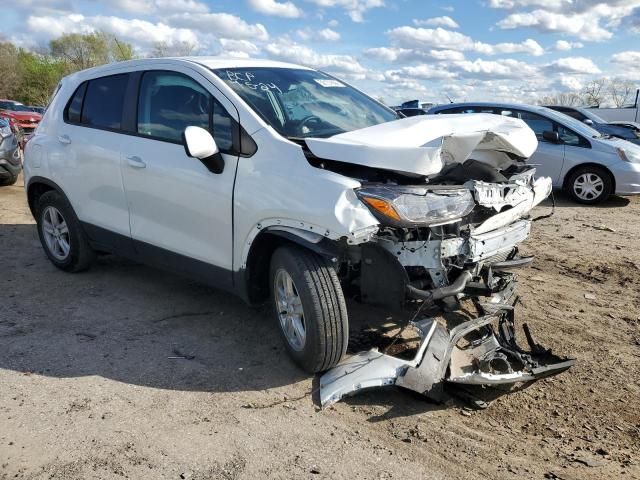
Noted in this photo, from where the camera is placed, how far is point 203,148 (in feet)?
11.6

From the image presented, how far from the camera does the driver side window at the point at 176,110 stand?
382 centimetres

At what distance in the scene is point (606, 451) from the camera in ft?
9.24

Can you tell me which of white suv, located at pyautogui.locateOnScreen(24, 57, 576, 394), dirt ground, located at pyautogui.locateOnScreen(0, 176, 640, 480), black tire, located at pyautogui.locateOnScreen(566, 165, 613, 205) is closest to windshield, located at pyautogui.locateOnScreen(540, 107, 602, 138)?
black tire, located at pyautogui.locateOnScreen(566, 165, 613, 205)

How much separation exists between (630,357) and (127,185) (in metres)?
3.79

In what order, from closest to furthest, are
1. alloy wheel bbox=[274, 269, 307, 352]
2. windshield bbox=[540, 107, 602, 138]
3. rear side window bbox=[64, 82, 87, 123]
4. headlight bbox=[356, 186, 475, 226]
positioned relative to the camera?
headlight bbox=[356, 186, 475, 226] < alloy wheel bbox=[274, 269, 307, 352] < rear side window bbox=[64, 82, 87, 123] < windshield bbox=[540, 107, 602, 138]

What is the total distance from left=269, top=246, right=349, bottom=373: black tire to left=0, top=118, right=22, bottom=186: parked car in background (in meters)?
8.21

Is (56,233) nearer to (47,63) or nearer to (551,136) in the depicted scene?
(551,136)

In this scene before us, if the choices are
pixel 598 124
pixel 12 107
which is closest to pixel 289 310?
pixel 598 124

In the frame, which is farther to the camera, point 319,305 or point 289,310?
point 289,310

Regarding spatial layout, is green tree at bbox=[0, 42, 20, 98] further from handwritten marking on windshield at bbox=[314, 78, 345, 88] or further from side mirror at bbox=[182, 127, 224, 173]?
side mirror at bbox=[182, 127, 224, 173]

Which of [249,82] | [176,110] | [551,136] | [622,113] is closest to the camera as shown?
[249,82]

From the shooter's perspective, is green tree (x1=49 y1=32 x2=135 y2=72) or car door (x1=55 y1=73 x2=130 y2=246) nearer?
car door (x1=55 y1=73 x2=130 y2=246)

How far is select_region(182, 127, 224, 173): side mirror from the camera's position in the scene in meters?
3.50

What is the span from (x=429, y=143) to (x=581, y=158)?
7.25 m
